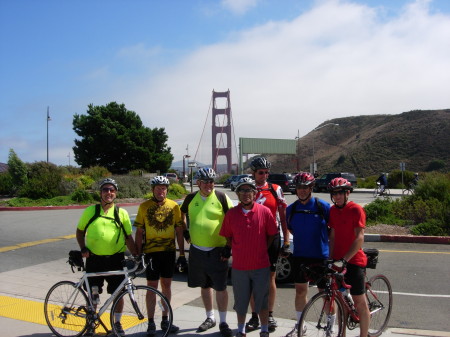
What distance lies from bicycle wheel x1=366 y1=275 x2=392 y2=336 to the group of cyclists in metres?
0.56

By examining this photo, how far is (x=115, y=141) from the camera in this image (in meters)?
43.0

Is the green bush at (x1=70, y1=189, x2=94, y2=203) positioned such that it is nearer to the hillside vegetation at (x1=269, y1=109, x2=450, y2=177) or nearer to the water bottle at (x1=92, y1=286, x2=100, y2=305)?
the water bottle at (x1=92, y1=286, x2=100, y2=305)

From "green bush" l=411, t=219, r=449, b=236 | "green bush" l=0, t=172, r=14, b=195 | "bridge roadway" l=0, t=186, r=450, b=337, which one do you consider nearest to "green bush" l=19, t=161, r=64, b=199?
"green bush" l=0, t=172, r=14, b=195

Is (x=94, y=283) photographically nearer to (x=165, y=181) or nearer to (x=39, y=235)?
(x=165, y=181)

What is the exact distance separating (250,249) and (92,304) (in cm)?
176

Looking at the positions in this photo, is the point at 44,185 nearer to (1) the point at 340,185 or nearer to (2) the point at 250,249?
(2) the point at 250,249

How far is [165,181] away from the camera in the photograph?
16.3ft

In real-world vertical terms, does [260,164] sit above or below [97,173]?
below

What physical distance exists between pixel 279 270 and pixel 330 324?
292 cm

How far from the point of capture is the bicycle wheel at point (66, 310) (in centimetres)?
477

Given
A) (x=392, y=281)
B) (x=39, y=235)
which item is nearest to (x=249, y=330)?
(x=392, y=281)

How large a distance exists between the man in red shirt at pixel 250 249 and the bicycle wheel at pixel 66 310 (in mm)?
1622

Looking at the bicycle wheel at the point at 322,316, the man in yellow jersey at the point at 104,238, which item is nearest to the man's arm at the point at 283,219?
the bicycle wheel at the point at 322,316

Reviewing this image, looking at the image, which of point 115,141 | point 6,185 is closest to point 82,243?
point 6,185
